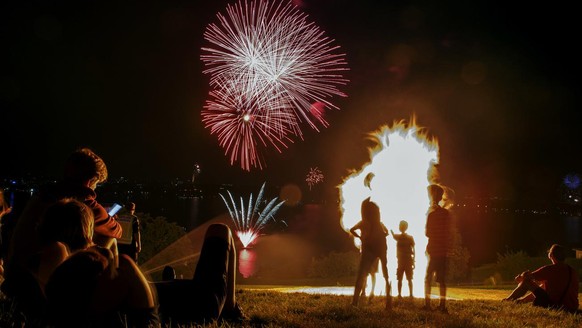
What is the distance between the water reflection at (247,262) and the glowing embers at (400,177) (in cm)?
3092

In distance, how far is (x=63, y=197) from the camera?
4.04 m

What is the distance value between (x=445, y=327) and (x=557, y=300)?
3.13 m

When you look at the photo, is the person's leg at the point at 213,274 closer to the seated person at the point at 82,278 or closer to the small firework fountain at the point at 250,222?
the seated person at the point at 82,278

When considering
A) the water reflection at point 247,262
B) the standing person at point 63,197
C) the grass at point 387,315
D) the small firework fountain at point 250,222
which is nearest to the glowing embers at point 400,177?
the grass at point 387,315

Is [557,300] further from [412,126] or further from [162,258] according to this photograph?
[162,258]

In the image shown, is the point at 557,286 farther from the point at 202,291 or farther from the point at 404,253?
the point at 202,291

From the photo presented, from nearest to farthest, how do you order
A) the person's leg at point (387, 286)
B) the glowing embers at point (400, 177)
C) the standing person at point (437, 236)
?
the person's leg at point (387, 286), the standing person at point (437, 236), the glowing embers at point (400, 177)

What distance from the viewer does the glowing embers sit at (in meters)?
14.9

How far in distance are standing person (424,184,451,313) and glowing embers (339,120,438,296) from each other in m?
7.23

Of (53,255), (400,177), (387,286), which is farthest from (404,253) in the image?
(400,177)

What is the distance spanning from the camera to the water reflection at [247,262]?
48000mm

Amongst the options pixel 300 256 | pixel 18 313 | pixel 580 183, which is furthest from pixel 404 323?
pixel 580 183

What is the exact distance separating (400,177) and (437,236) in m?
8.46

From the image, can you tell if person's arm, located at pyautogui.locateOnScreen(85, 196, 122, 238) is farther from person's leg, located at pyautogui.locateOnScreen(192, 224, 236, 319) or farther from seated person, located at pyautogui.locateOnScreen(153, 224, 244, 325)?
person's leg, located at pyautogui.locateOnScreen(192, 224, 236, 319)
